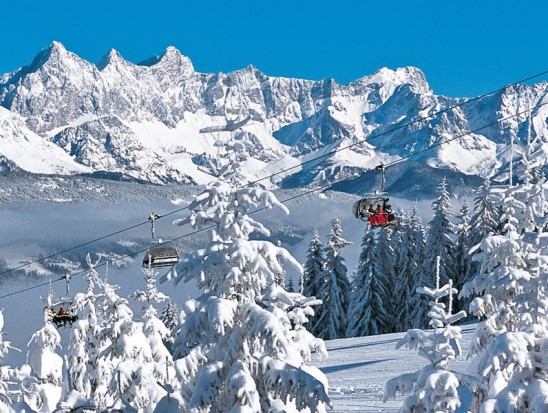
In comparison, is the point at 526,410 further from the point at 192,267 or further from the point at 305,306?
the point at 192,267

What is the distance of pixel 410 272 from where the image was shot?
64062 millimetres

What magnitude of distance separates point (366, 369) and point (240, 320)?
24.1m

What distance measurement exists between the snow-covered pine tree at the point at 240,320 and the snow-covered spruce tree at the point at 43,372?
38.5ft

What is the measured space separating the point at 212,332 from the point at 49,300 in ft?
61.1

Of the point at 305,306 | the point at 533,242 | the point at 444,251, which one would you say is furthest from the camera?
the point at 444,251

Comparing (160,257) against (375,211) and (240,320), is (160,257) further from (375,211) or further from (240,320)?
(240,320)

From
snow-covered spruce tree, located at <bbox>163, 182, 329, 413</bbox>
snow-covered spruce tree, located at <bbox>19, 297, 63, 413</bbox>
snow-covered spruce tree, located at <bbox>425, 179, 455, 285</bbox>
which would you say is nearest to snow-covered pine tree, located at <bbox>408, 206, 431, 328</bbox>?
snow-covered spruce tree, located at <bbox>425, 179, 455, 285</bbox>

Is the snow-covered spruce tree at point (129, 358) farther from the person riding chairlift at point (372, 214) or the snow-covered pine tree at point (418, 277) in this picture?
the snow-covered pine tree at point (418, 277)

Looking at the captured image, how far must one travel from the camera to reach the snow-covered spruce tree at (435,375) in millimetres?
15195

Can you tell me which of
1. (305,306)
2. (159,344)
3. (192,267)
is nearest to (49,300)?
(159,344)

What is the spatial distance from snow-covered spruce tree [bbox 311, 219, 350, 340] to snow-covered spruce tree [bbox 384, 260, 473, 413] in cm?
4841

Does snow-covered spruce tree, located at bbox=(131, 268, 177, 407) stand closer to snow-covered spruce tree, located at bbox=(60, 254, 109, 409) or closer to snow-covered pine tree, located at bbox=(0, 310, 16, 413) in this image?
snow-covered spruce tree, located at bbox=(60, 254, 109, 409)

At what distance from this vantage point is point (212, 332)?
14.9m

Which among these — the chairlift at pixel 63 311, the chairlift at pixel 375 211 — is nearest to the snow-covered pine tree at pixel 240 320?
the chairlift at pixel 375 211
